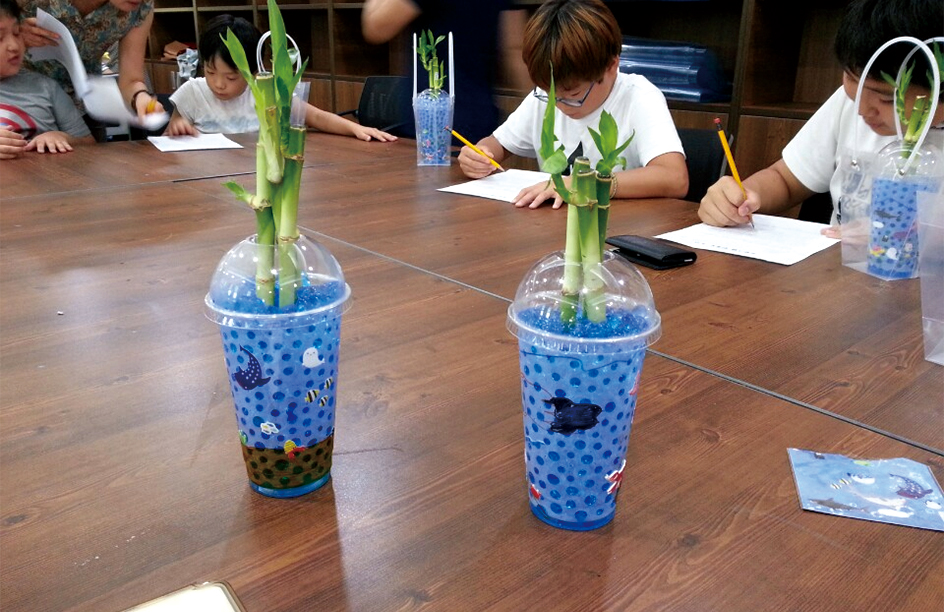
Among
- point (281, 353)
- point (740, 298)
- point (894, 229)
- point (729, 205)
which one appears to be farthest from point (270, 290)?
point (729, 205)

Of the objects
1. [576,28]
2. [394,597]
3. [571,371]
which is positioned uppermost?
[576,28]

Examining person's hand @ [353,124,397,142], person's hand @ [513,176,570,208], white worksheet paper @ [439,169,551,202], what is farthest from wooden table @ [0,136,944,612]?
person's hand @ [353,124,397,142]

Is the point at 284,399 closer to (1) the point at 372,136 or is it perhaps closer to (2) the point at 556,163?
(2) the point at 556,163

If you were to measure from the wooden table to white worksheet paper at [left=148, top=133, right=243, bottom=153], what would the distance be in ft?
4.00

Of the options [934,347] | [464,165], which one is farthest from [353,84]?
[934,347]

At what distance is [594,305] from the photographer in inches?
18.0

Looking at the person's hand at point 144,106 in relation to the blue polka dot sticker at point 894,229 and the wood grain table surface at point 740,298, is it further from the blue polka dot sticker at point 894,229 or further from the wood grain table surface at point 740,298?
the blue polka dot sticker at point 894,229

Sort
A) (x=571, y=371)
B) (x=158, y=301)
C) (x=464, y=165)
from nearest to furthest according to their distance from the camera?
1. (x=571, y=371)
2. (x=158, y=301)
3. (x=464, y=165)

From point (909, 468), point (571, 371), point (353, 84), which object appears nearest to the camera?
point (571, 371)

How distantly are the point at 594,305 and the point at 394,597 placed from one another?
0.22 m

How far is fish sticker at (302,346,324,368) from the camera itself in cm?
49

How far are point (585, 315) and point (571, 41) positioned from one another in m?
1.31

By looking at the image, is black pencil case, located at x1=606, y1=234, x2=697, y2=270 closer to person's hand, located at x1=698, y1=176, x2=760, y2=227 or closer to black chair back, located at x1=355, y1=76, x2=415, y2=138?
person's hand, located at x1=698, y1=176, x2=760, y2=227

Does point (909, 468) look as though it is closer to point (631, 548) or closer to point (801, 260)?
point (631, 548)
